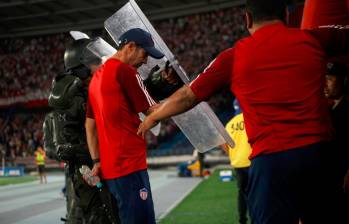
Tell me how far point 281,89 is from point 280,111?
104mm

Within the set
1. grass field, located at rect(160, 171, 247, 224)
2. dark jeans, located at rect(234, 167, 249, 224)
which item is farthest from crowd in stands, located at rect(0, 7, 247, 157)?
dark jeans, located at rect(234, 167, 249, 224)

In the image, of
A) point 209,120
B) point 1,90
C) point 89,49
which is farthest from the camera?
point 1,90

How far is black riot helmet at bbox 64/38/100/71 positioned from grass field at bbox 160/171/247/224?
4.33m

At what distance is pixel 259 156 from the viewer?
2.39m

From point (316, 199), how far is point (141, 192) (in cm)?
136

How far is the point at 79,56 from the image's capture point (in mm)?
4344

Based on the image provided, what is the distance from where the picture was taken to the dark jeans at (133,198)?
3367mm

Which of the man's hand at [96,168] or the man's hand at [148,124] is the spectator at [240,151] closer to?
the man's hand at [96,168]

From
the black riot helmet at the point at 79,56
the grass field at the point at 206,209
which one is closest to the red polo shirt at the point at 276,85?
the black riot helmet at the point at 79,56

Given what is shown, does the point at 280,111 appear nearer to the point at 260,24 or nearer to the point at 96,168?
the point at 260,24

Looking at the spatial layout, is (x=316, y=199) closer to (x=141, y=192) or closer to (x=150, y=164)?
(x=141, y=192)

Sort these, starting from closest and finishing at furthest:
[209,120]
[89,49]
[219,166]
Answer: [209,120] < [89,49] < [219,166]

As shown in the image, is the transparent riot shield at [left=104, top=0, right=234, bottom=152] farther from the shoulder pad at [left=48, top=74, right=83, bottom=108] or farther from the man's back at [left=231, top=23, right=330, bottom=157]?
the shoulder pad at [left=48, top=74, right=83, bottom=108]

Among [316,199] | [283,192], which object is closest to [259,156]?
[283,192]
